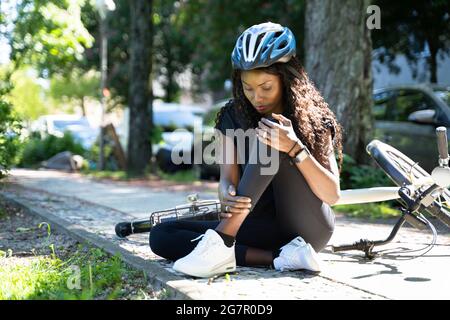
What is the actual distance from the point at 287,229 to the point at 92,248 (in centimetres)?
145

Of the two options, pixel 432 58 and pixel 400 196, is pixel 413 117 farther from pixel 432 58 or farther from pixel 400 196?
pixel 432 58

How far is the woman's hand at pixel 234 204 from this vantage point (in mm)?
3562

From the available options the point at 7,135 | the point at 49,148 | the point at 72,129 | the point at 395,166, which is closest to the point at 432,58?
the point at 7,135

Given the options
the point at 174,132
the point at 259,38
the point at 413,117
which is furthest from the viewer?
the point at 174,132

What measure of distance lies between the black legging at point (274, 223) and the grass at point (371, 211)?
343 cm

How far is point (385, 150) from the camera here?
4.54 metres

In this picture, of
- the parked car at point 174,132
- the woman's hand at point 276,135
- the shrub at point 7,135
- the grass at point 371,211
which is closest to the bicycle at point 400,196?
the woman's hand at point 276,135

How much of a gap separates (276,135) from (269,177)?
0.23 meters

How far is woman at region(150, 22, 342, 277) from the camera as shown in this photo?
141 inches

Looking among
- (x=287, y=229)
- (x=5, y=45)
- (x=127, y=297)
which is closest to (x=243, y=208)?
(x=287, y=229)

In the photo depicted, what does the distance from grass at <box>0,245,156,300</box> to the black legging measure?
309 millimetres

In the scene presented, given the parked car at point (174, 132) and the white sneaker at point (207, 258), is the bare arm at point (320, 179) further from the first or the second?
the parked car at point (174, 132)

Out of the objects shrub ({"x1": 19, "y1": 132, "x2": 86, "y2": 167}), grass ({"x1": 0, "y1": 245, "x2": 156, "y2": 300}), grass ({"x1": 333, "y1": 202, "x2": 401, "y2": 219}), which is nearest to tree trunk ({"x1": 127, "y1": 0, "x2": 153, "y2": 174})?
shrub ({"x1": 19, "y1": 132, "x2": 86, "y2": 167})

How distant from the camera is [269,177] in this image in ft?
11.7
